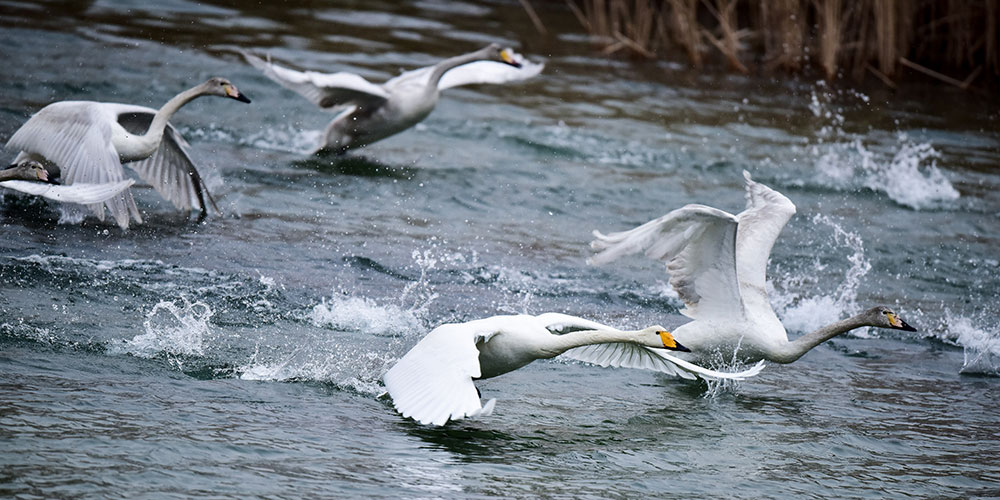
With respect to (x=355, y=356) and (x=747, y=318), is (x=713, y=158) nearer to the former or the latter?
(x=747, y=318)

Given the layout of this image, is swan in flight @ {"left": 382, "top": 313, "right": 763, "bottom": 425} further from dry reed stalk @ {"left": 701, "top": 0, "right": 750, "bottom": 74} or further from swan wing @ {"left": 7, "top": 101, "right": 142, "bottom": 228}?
dry reed stalk @ {"left": 701, "top": 0, "right": 750, "bottom": 74}

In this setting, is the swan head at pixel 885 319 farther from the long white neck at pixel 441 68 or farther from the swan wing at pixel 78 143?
the long white neck at pixel 441 68

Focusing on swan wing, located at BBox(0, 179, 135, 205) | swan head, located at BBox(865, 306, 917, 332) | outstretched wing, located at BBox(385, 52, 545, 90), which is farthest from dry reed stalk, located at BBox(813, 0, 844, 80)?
swan wing, located at BBox(0, 179, 135, 205)

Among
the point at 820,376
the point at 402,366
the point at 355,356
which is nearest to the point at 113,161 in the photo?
the point at 355,356

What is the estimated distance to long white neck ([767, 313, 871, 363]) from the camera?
24.4ft

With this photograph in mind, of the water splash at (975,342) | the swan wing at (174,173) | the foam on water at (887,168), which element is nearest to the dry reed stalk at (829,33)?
the foam on water at (887,168)

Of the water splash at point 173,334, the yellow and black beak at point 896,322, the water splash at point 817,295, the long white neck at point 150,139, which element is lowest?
the water splash at point 817,295

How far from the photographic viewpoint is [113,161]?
28.1 ft

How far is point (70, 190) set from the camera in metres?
7.14

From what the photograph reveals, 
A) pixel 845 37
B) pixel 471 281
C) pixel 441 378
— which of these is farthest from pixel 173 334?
pixel 845 37

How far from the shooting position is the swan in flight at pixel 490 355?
5.64 metres

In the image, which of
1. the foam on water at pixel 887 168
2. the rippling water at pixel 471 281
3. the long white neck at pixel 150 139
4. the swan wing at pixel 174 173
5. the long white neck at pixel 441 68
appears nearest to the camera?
the rippling water at pixel 471 281

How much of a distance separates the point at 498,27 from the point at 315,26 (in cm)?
293

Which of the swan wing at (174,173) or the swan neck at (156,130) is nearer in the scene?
the swan neck at (156,130)
